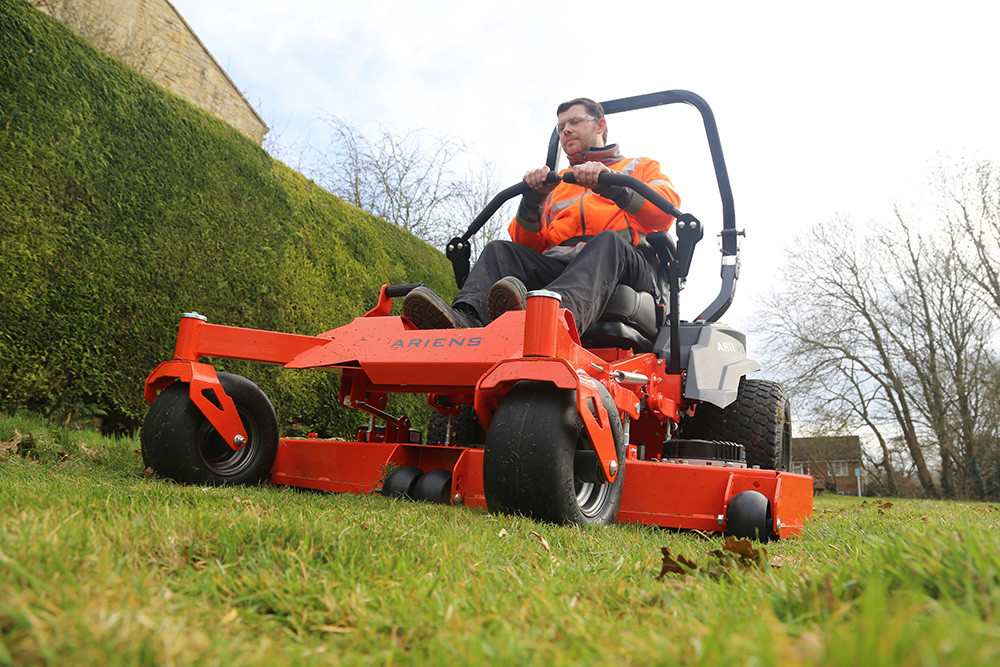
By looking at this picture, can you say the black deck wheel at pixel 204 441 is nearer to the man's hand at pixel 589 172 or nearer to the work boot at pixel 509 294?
the work boot at pixel 509 294

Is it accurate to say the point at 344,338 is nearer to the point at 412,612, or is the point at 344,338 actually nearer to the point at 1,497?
the point at 1,497

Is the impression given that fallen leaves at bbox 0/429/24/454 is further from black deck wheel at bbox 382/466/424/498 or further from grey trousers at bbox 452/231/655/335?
grey trousers at bbox 452/231/655/335

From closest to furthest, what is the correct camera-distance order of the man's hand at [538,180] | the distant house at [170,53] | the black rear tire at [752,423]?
1. the man's hand at [538,180]
2. the black rear tire at [752,423]
3. the distant house at [170,53]

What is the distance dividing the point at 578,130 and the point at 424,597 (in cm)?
372

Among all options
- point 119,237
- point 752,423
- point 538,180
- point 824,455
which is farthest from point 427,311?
point 824,455

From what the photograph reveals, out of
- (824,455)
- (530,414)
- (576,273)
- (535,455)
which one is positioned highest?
(824,455)

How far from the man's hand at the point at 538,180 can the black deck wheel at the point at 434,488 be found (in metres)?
1.62

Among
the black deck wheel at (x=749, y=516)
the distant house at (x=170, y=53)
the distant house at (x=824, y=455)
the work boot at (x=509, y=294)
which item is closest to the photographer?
the black deck wheel at (x=749, y=516)

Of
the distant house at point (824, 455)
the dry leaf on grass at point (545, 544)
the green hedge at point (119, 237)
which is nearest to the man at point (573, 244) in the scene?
the dry leaf on grass at point (545, 544)

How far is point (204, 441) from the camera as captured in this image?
3.18 metres

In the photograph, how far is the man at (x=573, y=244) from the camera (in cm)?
320

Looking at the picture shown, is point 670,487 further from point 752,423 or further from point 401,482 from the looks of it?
point 752,423

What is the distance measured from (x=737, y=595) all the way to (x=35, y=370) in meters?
4.56

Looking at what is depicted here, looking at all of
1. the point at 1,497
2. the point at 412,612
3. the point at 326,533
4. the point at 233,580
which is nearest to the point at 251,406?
the point at 1,497
